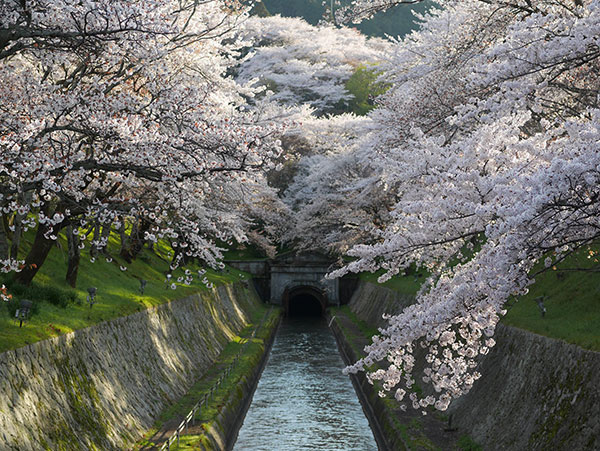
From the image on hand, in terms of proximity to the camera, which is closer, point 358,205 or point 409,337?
point 409,337

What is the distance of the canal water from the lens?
19141 millimetres

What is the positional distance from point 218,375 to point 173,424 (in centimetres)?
705

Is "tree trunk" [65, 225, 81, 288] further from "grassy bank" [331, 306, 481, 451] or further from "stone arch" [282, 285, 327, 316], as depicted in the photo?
"stone arch" [282, 285, 327, 316]

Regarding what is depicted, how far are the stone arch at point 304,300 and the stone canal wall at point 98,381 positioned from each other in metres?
33.8

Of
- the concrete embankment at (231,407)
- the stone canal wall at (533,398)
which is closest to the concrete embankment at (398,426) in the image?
the stone canal wall at (533,398)

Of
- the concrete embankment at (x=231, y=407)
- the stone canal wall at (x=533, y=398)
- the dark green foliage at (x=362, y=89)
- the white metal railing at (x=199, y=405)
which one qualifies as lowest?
the concrete embankment at (x=231, y=407)

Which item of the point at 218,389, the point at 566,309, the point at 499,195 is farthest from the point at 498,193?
the point at 218,389

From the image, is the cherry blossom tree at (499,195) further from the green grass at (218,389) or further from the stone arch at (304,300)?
the stone arch at (304,300)

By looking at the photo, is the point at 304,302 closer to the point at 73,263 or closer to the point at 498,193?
the point at 73,263

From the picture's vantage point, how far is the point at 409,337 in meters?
9.66

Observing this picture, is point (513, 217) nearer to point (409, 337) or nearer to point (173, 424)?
point (409, 337)

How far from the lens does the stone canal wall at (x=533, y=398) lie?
9953mm

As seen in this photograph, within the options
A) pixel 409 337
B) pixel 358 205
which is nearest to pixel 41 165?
pixel 409 337

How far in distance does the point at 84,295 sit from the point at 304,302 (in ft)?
161
